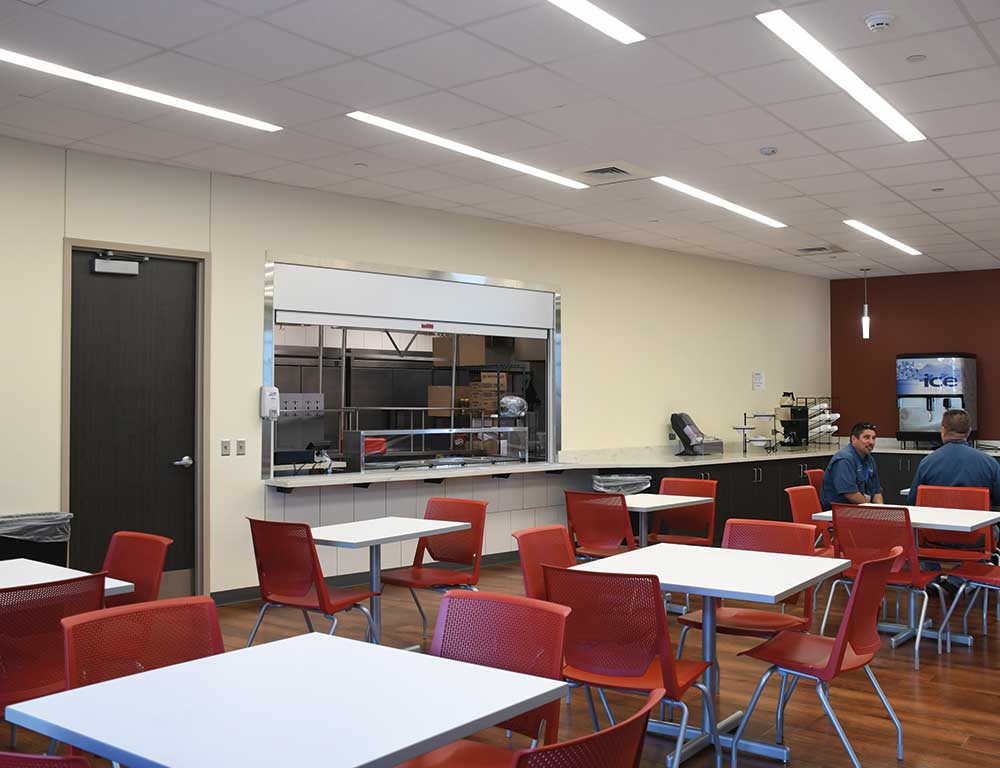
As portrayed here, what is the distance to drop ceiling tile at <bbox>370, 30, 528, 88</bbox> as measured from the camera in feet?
13.3

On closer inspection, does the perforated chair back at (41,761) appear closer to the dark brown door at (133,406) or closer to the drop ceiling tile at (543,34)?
the drop ceiling tile at (543,34)

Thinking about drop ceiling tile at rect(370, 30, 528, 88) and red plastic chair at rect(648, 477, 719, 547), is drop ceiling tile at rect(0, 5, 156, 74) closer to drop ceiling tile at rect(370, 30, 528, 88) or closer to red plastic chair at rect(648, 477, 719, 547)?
drop ceiling tile at rect(370, 30, 528, 88)

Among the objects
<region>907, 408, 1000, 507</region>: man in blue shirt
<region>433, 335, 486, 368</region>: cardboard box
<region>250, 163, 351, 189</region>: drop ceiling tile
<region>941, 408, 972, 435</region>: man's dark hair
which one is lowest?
<region>907, 408, 1000, 507</region>: man in blue shirt

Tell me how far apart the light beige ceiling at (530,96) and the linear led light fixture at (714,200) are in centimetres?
11

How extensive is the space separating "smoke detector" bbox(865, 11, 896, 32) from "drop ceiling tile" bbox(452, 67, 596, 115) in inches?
52.2

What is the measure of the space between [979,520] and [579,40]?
3.25 m

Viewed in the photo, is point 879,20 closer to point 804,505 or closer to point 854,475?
point 804,505

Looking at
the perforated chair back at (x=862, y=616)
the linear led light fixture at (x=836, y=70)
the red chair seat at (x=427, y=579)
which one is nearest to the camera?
the perforated chair back at (x=862, y=616)

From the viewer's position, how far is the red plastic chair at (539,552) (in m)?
3.90

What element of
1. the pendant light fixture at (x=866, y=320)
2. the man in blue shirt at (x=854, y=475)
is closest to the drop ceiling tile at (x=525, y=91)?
the man in blue shirt at (x=854, y=475)

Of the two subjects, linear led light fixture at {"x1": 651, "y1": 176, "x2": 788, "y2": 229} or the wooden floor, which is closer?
the wooden floor

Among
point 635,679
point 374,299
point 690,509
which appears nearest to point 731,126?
point 690,509

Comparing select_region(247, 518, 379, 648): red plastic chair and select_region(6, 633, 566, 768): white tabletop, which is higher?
select_region(6, 633, 566, 768): white tabletop

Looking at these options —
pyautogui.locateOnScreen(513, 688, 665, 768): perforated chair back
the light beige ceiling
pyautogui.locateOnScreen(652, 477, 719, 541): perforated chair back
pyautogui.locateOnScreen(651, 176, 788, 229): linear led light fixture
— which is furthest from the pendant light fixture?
pyautogui.locateOnScreen(513, 688, 665, 768): perforated chair back
